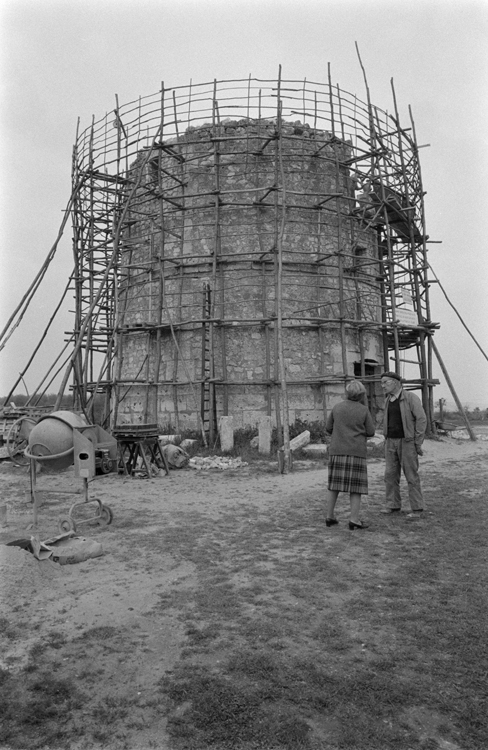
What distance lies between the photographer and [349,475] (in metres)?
6.50

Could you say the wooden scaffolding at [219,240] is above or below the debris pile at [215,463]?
above

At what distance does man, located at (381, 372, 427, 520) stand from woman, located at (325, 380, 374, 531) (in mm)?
740

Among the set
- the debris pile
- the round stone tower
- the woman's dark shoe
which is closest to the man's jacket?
the woman's dark shoe

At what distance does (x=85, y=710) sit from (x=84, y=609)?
4.65 ft

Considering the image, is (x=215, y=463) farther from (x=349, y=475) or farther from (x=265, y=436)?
(x=349, y=475)

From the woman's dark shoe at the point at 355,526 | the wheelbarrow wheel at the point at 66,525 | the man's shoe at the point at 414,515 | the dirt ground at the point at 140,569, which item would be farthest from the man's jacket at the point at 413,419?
the wheelbarrow wheel at the point at 66,525

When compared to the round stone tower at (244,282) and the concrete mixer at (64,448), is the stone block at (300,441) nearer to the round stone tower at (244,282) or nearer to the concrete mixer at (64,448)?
the round stone tower at (244,282)

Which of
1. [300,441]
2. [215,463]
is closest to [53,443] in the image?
[215,463]

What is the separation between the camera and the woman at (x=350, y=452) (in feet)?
21.3

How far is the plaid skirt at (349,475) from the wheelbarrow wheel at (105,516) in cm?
285

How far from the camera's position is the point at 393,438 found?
734 centimetres

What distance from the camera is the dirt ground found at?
132 inches

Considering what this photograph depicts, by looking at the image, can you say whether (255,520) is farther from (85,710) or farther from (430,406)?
(430,406)

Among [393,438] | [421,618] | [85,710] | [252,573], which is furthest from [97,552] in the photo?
[393,438]
